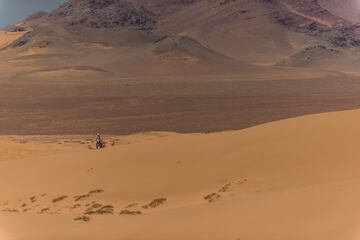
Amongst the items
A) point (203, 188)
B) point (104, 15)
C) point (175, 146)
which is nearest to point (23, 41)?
point (104, 15)

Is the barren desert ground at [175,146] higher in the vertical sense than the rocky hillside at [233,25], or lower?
lower

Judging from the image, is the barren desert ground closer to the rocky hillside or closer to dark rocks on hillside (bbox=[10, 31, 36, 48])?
dark rocks on hillside (bbox=[10, 31, 36, 48])

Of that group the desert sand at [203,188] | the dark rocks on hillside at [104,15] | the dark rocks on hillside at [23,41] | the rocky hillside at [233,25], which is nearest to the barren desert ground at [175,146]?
the desert sand at [203,188]

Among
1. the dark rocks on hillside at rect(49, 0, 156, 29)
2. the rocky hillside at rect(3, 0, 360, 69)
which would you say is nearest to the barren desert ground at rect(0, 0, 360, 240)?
the rocky hillside at rect(3, 0, 360, 69)

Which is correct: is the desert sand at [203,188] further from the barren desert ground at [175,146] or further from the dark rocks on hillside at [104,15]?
the dark rocks on hillside at [104,15]

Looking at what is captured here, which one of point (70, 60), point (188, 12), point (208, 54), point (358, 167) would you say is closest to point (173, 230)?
point (358, 167)

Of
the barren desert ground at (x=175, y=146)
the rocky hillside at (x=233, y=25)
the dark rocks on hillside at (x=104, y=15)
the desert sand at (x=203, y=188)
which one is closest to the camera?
the desert sand at (x=203, y=188)

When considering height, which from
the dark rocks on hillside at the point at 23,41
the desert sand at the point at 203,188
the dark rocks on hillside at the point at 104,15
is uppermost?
the dark rocks on hillside at the point at 104,15

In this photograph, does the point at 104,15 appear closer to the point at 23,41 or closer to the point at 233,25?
the point at 23,41
